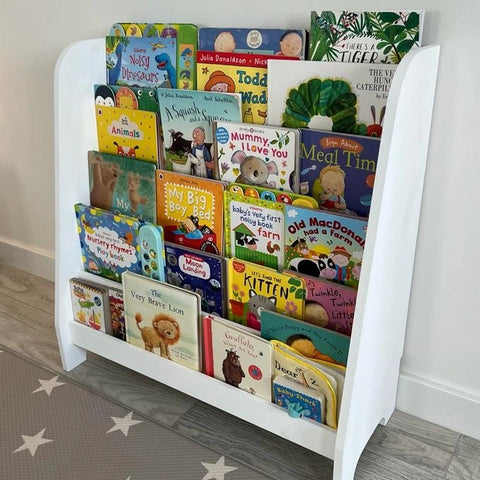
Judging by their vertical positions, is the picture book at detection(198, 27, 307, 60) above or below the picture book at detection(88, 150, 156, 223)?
above

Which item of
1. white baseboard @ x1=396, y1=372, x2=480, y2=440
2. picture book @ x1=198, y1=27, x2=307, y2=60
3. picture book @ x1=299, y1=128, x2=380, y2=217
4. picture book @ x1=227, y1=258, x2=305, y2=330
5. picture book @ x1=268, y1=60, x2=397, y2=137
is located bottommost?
white baseboard @ x1=396, y1=372, x2=480, y2=440

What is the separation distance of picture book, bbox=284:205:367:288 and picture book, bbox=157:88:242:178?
222 mm

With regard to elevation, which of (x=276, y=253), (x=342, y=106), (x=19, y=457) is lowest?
(x=19, y=457)

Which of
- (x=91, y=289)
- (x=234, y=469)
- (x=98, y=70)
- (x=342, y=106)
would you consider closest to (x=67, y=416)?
(x=91, y=289)

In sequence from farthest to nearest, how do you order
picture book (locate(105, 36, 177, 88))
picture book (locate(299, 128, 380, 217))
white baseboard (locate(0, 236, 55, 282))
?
white baseboard (locate(0, 236, 55, 282)) < picture book (locate(105, 36, 177, 88)) < picture book (locate(299, 128, 380, 217))

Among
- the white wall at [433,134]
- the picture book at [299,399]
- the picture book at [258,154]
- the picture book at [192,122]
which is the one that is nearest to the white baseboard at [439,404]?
the white wall at [433,134]

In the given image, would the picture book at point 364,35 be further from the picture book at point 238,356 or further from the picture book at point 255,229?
the picture book at point 238,356

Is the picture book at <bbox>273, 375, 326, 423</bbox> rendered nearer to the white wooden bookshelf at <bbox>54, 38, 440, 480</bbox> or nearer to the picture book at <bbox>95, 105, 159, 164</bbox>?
the white wooden bookshelf at <bbox>54, 38, 440, 480</bbox>

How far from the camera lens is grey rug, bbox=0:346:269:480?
1137mm

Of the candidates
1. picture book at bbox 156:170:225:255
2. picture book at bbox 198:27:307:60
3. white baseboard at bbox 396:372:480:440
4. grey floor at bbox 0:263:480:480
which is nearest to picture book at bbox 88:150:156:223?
picture book at bbox 156:170:225:255

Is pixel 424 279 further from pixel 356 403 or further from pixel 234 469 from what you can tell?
pixel 234 469

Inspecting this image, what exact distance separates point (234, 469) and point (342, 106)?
75 cm

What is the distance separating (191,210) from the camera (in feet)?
3.97

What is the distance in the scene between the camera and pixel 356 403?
102cm
